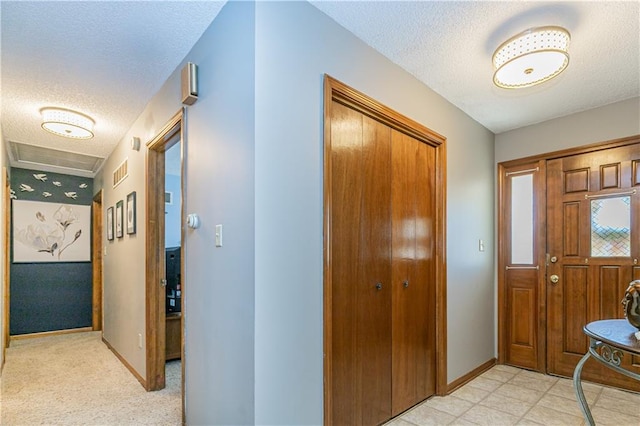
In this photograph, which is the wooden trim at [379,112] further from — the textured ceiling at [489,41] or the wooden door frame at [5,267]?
the wooden door frame at [5,267]

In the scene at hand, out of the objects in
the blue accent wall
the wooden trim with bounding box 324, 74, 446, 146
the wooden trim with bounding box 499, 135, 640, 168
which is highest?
the wooden trim with bounding box 324, 74, 446, 146

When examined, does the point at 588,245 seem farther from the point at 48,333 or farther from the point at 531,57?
the point at 48,333

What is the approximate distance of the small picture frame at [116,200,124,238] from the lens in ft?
11.5

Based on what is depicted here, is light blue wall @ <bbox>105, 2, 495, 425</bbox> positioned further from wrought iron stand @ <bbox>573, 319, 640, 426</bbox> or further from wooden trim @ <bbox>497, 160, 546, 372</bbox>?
wooden trim @ <bbox>497, 160, 546, 372</bbox>

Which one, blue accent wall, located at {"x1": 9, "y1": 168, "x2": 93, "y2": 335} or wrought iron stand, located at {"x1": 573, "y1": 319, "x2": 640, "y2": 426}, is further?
blue accent wall, located at {"x1": 9, "y1": 168, "x2": 93, "y2": 335}

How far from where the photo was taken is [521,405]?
248cm

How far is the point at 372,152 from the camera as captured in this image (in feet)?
7.16

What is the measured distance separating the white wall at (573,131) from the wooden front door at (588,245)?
14 centimetres

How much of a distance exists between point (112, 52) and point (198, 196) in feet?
3.68

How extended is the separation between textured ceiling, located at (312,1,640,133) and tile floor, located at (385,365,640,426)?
2.38 metres

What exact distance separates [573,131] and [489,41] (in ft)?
5.60

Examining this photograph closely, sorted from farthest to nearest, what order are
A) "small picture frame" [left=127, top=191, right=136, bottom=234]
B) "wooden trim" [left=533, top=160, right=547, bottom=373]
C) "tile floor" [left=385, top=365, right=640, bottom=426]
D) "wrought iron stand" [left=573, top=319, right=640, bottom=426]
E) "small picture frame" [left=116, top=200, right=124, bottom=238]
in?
"small picture frame" [left=116, top=200, right=124, bottom=238], "wooden trim" [left=533, top=160, right=547, bottom=373], "small picture frame" [left=127, top=191, right=136, bottom=234], "tile floor" [left=385, top=365, right=640, bottom=426], "wrought iron stand" [left=573, top=319, right=640, bottom=426]

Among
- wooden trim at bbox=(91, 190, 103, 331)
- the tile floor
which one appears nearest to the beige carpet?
wooden trim at bbox=(91, 190, 103, 331)

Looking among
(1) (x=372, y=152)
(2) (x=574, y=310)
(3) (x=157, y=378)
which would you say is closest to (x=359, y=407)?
(1) (x=372, y=152)
